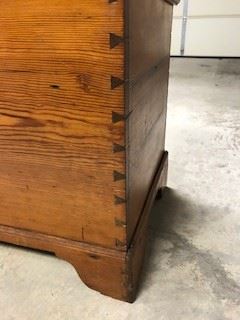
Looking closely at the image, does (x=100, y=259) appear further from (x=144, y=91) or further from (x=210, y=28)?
(x=210, y=28)

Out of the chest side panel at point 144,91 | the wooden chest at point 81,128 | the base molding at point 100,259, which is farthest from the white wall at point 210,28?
the base molding at point 100,259

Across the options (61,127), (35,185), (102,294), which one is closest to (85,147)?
(61,127)

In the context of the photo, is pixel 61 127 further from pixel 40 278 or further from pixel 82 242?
pixel 40 278

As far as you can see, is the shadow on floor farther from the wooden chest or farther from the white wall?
the white wall

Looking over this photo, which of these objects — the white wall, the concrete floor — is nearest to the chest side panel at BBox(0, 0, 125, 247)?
the concrete floor

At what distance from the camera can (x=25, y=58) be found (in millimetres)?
612

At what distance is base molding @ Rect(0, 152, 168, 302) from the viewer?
77 cm

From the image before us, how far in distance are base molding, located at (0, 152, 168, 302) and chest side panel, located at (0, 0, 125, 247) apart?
0.08 feet

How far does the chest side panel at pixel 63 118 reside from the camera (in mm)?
557

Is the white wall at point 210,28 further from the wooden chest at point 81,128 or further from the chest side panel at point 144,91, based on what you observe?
the wooden chest at point 81,128

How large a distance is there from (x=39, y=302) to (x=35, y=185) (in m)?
0.30

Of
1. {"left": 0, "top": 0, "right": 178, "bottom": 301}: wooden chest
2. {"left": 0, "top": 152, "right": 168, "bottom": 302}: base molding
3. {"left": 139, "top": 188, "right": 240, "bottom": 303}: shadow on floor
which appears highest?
{"left": 0, "top": 0, "right": 178, "bottom": 301}: wooden chest

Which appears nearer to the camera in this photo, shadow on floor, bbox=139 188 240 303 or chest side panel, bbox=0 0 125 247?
chest side panel, bbox=0 0 125 247

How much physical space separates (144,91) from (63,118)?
23 centimetres
